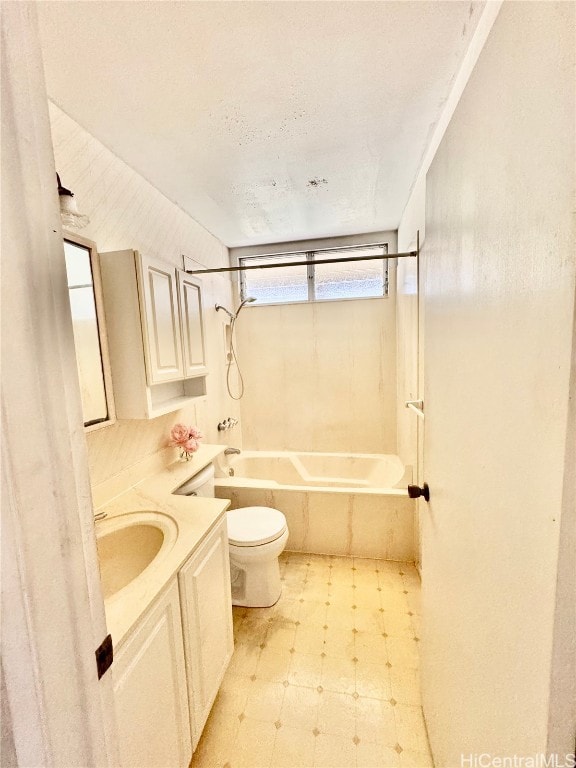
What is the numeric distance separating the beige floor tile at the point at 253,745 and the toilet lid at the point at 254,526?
2.23 ft

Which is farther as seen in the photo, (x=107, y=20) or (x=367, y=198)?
(x=367, y=198)

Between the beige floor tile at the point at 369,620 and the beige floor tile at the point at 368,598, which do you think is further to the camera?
the beige floor tile at the point at 368,598

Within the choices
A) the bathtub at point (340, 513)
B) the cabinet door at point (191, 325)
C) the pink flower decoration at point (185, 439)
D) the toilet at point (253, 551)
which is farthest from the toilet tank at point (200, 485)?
the cabinet door at point (191, 325)

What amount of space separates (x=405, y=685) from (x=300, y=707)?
0.49 m

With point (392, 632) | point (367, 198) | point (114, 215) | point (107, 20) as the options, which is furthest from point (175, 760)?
point (367, 198)

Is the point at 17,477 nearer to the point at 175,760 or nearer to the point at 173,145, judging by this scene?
the point at 175,760

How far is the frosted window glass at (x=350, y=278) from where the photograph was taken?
2.87 metres

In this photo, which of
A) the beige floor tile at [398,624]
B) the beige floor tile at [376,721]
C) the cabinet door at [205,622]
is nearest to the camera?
the cabinet door at [205,622]

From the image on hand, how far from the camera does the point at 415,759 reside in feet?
3.63

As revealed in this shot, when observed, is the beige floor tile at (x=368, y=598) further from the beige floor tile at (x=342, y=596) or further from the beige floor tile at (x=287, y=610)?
the beige floor tile at (x=287, y=610)

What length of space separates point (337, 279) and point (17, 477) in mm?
2966

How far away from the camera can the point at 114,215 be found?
152cm

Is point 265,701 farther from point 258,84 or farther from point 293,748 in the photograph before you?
point 258,84

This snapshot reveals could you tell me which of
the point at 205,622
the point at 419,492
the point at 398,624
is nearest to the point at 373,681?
the point at 398,624
